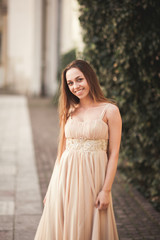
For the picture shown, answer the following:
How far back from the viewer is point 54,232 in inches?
110

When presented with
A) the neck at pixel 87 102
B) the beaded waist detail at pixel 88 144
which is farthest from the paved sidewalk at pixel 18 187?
the neck at pixel 87 102

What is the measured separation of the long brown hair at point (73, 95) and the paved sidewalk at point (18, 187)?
4.12 ft

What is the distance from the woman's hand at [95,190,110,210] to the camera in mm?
2633

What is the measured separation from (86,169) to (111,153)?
0.74 ft

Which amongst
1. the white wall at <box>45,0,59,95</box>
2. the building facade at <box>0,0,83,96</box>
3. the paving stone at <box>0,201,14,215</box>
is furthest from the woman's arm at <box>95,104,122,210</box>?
the white wall at <box>45,0,59,95</box>

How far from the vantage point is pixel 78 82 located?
272 cm

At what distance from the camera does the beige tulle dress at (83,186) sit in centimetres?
266

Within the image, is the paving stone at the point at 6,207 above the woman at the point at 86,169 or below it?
below

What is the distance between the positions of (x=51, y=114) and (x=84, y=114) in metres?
10.5

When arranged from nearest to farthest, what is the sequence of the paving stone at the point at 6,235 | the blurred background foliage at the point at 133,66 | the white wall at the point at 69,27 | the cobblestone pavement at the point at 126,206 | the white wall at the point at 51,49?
the paving stone at the point at 6,235, the cobblestone pavement at the point at 126,206, the blurred background foliage at the point at 133,66, the white wall at the point at 69,27, the white wall at the point at 51,49

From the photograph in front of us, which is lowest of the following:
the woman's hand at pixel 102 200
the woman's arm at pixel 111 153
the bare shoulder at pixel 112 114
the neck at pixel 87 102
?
the woman's hand at pixel 102 200

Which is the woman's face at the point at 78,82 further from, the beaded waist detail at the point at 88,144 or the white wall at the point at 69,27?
the white wall at the point at 69,27

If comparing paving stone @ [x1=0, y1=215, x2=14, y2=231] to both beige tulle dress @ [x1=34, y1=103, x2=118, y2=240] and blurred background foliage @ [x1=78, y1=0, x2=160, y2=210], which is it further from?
blurred background foliage @ [x1=78, y1=0, x2=160, y2=210]

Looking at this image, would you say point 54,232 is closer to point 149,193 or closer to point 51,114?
point 149,193
